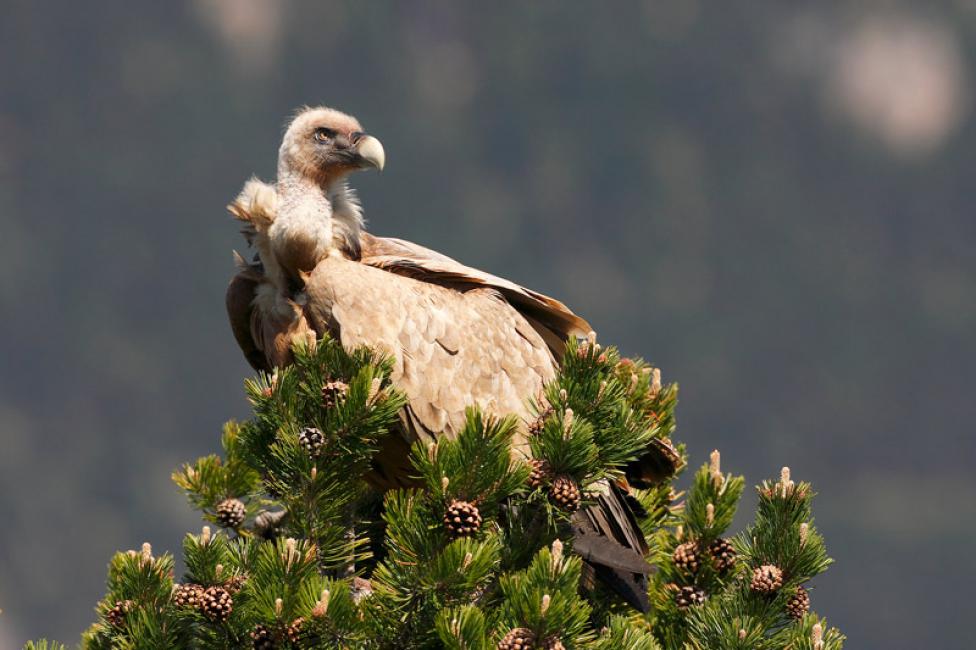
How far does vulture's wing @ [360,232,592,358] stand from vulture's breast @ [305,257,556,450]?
3.1 inches

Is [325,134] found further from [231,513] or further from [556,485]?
[556,485]

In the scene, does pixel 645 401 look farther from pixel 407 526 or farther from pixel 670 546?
pixel 407 526

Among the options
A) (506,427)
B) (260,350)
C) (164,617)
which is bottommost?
(164,617)

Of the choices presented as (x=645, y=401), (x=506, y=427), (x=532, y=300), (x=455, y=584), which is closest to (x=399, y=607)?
(x=455, y=584)

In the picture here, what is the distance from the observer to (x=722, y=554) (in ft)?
14.6

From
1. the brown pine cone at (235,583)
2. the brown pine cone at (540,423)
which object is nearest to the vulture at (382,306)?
the brown pine cone at (540,423)

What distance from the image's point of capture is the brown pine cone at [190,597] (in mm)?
4145

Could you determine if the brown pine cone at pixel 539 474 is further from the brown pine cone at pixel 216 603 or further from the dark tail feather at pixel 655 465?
A: the dark tail feather at pixel 655 465

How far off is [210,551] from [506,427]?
3.75ft

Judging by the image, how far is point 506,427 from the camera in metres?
3.94

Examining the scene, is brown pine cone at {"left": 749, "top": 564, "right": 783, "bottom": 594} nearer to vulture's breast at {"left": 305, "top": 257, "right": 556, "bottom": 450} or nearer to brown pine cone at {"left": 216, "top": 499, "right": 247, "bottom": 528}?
vulture's breast at {"left": 305, "top": 257, "right": 556, "bottom": 450}

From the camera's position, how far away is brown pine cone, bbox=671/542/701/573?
4461 millimetres

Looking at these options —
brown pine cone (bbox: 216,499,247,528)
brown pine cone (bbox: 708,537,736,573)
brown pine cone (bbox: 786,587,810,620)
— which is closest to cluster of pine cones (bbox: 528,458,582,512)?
brown pine cone (bbox: 708,537,736,573)

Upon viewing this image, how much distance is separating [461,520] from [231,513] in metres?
1.73
